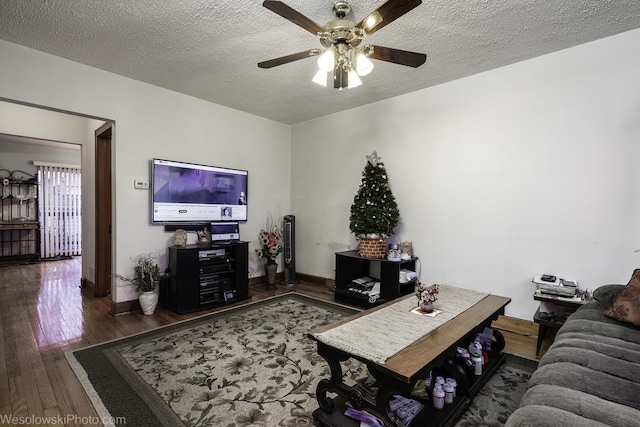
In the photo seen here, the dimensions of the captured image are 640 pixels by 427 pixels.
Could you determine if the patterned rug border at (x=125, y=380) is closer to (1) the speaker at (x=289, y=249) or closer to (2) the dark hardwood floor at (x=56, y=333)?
(2) the dark hardwood floor at (x=56, y=333)

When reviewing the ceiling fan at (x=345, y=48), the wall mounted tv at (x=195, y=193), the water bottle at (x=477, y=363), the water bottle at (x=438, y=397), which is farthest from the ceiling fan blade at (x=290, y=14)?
the wall mounted tv at (x=195, y=193)

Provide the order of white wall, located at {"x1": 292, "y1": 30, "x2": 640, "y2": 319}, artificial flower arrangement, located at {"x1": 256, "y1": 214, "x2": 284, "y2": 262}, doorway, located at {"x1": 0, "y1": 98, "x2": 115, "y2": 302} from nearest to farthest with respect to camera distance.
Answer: white wall, located at {"x1": 292, "y1": 30, "x2": 640, "y2": 319} < doorway, located at {"x1": 0, "y1": 98, "x2": 115, "y2": 302} < artificial flower arrangement, located at {"x1": 256, "y1": 214, "x2": 284, "y2": 262}

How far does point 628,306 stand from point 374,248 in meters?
2.17

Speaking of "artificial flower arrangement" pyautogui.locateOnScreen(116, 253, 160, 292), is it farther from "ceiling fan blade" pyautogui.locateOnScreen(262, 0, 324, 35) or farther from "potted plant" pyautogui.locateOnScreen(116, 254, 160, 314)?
"ceiling fan blade" pyautogui.locateOnScreen(262, 0, 324, 35)

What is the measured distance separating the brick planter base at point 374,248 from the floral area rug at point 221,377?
3.66 ft

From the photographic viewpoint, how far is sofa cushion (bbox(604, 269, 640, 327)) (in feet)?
5.92

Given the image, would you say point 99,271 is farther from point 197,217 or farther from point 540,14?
point 540,14

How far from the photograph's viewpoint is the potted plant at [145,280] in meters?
3.29

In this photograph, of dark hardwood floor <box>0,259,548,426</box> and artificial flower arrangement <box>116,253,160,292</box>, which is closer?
dark hardwood floor <box>0,259,548,426</box>

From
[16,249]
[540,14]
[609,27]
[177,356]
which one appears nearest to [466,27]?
[540,14]

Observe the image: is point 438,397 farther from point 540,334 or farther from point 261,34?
point 261,34

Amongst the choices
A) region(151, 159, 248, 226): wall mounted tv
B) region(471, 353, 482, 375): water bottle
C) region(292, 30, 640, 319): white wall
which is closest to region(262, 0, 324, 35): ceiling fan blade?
region(292, 30, 640, 319): white wall

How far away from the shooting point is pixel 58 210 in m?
7.20

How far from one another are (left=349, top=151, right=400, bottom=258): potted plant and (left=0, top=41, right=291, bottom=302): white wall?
1846 millimetres
